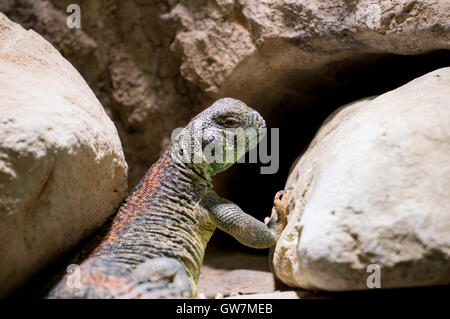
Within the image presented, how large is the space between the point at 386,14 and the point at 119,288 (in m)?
2.91

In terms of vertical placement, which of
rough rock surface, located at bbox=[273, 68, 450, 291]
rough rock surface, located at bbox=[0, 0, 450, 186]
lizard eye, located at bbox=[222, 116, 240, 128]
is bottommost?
rough rock surface, located at bbox=[273, 68, 450, 291]

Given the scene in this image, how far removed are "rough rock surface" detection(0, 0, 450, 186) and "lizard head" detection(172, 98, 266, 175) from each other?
93 centimetres

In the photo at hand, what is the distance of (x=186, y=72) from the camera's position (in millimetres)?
4750

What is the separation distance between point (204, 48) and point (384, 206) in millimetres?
2866

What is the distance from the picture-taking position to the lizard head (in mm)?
3562

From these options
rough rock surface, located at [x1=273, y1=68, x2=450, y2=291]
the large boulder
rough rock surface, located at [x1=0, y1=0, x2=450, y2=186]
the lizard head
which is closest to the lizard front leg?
the lizard head

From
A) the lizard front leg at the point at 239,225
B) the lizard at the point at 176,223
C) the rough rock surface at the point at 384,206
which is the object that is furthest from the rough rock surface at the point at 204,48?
the lizard front leg at the point at 239,225

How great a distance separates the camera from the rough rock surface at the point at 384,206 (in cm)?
224

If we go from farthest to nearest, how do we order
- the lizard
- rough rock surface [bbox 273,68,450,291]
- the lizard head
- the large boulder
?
1. the lizard head
2. the lizard
3. the large boulder
4. rough rock surface [bbox 273,68,450,291]

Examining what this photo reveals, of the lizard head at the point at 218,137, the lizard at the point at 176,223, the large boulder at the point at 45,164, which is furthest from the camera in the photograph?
the lizard head at the point at 218,137

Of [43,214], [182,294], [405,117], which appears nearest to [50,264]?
[43,214]

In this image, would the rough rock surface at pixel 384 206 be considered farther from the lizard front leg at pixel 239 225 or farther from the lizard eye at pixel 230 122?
the lizard eye at pixel 230 122

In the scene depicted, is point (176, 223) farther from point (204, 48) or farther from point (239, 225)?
point (204, 48)

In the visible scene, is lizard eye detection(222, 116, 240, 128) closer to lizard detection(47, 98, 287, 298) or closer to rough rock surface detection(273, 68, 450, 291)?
lizard detection(47, 98, 287, 298)
